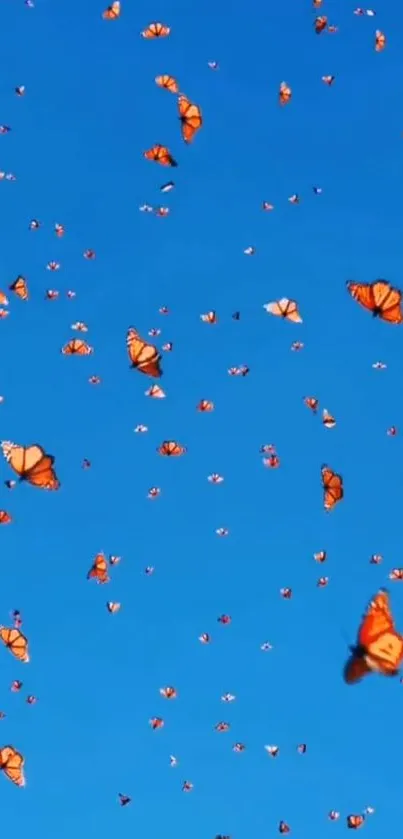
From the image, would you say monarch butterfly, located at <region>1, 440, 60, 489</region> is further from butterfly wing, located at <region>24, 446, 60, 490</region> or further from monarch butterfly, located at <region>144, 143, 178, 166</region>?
monarch butterfly, located at <region>144, 143, 178, 166</region>

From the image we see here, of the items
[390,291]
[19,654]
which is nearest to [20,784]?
[19,654]

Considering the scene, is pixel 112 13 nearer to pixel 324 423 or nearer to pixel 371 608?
pixel 324 423

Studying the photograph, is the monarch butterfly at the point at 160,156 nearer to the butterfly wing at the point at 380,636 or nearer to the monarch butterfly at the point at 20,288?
the monarch butterfly at the point at 20,288

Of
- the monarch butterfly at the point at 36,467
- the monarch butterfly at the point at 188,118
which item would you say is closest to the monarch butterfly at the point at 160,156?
the monarch butterfly at the point at 188,118

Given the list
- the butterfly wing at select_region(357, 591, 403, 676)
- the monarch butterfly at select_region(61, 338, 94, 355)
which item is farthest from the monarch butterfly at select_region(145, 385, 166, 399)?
the butterfly wing at select_region(357, 591, 403, 676)

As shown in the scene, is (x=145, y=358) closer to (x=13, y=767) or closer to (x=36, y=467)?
(x=36, y=467)

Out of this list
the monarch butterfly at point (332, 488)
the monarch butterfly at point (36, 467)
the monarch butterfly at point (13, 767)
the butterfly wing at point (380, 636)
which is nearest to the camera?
the butterfly wing at point (380, 636)

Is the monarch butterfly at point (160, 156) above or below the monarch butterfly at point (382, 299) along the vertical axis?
above
